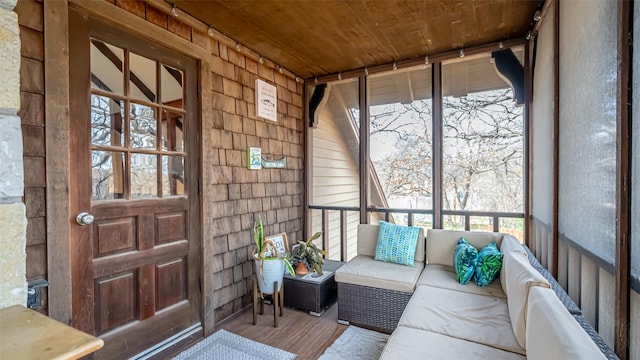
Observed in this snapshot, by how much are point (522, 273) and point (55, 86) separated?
280 cm

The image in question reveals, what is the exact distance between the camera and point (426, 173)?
3443 mm

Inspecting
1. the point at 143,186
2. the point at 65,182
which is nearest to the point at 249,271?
the point at 143,186

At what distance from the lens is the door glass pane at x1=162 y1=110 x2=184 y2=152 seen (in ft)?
7.86

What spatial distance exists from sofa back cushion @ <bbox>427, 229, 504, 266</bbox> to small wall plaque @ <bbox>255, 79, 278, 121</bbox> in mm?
2117

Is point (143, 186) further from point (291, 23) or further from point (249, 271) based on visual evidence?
point (291, 23)

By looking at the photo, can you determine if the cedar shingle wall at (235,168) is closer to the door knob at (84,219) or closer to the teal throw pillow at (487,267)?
the door knob at (84,219)

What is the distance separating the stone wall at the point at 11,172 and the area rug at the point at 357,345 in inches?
73.3

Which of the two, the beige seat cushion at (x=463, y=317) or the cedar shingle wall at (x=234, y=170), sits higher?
the cedar shingle wall at (x=234, y=170)

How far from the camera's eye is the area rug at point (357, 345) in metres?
2.24

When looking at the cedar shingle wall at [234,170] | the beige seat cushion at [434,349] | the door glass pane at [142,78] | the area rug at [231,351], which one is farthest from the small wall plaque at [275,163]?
the beige seat cushion at [434,349]

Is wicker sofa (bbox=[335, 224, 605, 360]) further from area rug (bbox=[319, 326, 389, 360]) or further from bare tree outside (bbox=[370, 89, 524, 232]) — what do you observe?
bare tree outside (bbox=[370, 89, 524, 232])

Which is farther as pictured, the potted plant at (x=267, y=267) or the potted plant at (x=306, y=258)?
the potted plant at (x=306, y=258)

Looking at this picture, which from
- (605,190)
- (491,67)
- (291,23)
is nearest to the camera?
(605,190)

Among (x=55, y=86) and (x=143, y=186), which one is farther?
(x=143, y=186)
